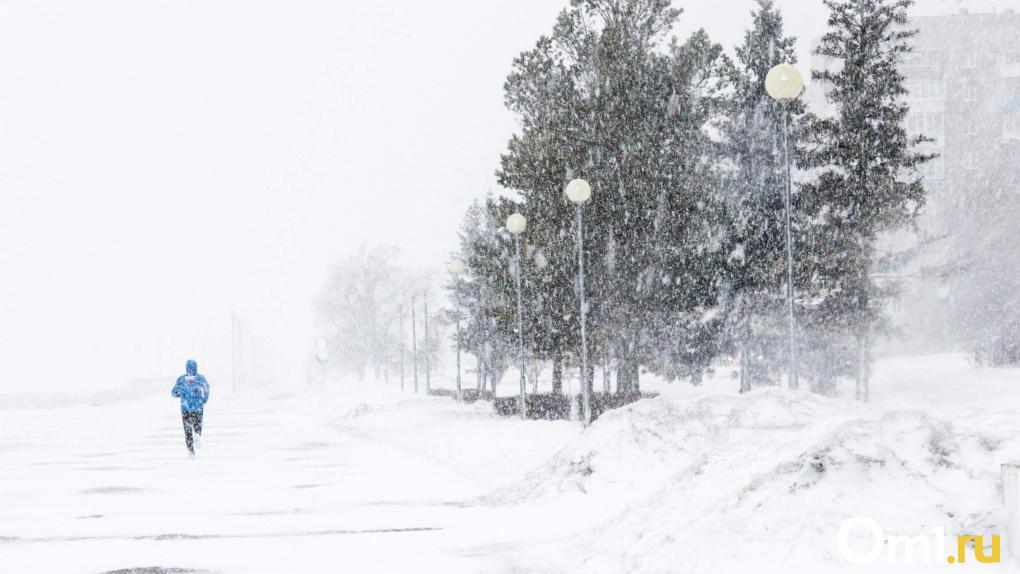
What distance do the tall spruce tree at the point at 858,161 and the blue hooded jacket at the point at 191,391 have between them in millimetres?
20807

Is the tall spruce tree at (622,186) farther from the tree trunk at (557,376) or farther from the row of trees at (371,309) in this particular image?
the row of trees at (371,309)

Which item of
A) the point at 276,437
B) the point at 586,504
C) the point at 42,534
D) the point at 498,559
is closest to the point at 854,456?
the point at 498,559

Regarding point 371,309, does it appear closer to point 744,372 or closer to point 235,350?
point 235,350

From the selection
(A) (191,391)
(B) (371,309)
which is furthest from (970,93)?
(A) (191,391)

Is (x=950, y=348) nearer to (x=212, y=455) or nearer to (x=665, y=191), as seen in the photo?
(x=665, y=191)

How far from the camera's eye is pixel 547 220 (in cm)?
2992

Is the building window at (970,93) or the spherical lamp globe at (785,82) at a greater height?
the building window at (970,93)

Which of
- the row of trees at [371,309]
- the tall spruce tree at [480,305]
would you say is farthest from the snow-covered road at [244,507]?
the row of trees at [371,309]

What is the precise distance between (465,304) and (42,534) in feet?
150

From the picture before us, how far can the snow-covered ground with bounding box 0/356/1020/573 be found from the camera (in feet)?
23.8

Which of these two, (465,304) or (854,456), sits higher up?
(465,304)
